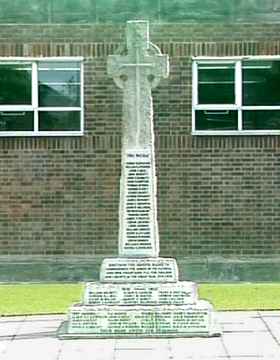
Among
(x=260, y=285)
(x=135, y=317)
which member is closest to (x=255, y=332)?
(x=135, y=317)

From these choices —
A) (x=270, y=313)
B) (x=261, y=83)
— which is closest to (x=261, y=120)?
(x=261, y=83)

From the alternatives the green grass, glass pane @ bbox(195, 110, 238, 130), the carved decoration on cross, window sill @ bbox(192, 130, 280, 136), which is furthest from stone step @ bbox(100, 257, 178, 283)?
glass pane @ bbox(195, 110, 238, 130)

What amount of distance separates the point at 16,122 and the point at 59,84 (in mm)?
1064

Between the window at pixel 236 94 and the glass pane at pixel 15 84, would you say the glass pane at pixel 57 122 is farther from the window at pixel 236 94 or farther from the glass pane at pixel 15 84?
the window at pixel 236 94

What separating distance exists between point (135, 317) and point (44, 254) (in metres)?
7.46

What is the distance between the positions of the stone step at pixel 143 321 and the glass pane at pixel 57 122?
7667 mm

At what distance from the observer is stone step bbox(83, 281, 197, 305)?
10188 mm

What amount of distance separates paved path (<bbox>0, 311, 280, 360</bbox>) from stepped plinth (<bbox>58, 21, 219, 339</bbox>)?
0.73 ft

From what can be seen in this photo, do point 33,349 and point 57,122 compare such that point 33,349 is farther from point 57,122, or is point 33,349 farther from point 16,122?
point 16,122

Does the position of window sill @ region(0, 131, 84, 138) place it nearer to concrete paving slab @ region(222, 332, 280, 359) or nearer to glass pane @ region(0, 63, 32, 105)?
glass pane @ region(0, 63, 32, 105)

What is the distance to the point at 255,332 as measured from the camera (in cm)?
1048

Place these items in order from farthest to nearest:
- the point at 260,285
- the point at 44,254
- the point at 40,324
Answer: the point at 44,254 → the point at 260,285 → the point at 40,324

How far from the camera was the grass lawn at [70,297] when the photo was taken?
12.9 meters

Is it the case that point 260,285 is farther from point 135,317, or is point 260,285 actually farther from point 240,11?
point 135,317
